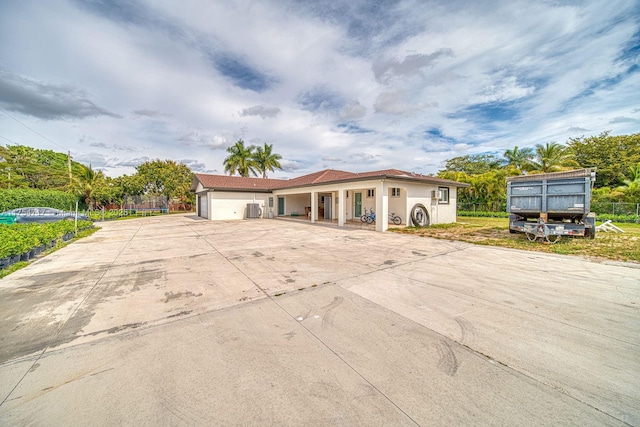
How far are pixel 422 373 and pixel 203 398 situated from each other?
6.21ft

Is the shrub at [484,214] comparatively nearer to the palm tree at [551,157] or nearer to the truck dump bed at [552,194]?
the palm tree at [551,157]

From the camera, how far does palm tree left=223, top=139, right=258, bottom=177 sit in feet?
111

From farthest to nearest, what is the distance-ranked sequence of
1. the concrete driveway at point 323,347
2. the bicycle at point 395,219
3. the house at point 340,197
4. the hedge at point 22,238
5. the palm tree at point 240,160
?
the palm tree at point 240,160 < the bicycle at point 395,219 < the house at point 340,197 < the hedge at point 22,238 < the concrete driveway at point 323,347

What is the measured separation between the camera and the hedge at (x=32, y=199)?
18.0 meters

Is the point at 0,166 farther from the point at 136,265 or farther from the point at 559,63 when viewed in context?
the point at 559,63

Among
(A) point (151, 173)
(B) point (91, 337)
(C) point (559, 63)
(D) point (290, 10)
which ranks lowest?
(B) point (91, 337)

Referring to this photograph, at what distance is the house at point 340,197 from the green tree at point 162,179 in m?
7.17

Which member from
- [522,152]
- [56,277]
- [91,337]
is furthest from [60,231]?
[522,152]

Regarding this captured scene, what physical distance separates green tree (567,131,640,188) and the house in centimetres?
1953

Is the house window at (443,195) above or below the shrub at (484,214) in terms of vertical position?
above

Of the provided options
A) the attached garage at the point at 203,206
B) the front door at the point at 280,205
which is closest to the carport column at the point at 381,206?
the front door at the point at 280,205

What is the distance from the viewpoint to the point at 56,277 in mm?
5367

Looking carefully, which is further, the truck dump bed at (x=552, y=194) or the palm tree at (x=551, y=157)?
the palm tree at (x=551, y=157)

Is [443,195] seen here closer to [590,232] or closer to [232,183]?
[590,232]
